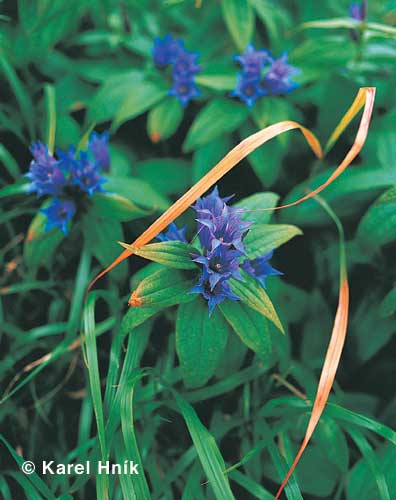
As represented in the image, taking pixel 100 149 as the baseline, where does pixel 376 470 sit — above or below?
below

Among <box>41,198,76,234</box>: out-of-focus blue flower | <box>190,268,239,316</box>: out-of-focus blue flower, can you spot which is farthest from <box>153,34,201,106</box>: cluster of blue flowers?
<box>190,268,239,316</box>: out-of-focus blue flower

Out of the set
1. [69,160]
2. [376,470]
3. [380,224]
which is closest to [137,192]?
[69,160]

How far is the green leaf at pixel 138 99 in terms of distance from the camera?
66.9 inches

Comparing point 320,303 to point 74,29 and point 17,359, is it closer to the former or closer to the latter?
point 17,359

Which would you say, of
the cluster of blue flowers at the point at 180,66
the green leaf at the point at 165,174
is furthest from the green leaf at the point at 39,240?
the cluster of blue flowers at the point at 180,66

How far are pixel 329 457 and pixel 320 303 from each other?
0.51m

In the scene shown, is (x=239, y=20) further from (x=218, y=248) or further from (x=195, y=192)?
(x=218, y=248)

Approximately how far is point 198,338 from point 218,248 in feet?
0.75

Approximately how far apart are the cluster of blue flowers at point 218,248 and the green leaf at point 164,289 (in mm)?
42

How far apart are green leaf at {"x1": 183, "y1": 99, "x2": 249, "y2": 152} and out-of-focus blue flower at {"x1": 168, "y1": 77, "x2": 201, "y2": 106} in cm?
6

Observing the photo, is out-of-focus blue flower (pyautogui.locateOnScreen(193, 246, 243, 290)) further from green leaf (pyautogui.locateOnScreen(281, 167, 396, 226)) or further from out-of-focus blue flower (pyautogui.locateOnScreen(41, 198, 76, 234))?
green leaf (pyautogui.locateOnScreen(281, 167, 396, 226))

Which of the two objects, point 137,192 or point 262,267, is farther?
point 137,192

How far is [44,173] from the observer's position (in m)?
1.41

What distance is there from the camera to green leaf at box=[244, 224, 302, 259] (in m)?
1.27
